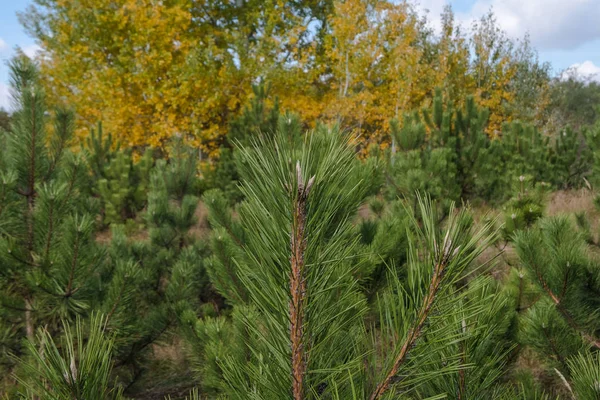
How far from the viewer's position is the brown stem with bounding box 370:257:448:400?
0.82 metres

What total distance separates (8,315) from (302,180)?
10.00 ft

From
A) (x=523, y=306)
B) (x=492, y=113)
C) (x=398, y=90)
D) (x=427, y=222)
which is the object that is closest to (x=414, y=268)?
(x=427, y=222)

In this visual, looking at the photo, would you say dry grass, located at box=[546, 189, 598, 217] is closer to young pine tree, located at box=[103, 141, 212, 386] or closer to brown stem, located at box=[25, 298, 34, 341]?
young pine tree, located at box=[103, 141, 212, 386]

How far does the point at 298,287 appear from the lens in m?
0.87

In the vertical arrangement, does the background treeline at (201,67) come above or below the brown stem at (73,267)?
above

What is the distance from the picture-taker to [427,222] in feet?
2.74

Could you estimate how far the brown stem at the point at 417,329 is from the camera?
82 cm

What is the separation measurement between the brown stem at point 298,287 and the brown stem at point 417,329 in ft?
0.54

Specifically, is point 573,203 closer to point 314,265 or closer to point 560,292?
point 560,292

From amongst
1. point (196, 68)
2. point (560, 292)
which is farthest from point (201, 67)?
point (560, 292)

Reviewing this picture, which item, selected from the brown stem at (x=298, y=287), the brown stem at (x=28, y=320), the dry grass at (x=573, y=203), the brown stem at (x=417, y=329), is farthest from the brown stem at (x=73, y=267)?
the dry grass at (x=573, y=203)

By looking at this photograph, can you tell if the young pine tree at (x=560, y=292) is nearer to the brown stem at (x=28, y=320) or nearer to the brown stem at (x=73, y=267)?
the brown stem at (x=73, y=267)

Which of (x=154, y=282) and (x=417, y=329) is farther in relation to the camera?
(x=154, y=282)

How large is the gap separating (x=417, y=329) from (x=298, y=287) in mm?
244
